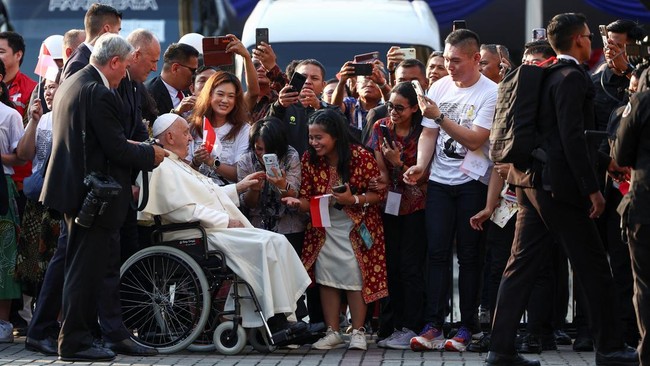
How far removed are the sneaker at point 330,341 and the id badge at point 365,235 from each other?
2.10 feet

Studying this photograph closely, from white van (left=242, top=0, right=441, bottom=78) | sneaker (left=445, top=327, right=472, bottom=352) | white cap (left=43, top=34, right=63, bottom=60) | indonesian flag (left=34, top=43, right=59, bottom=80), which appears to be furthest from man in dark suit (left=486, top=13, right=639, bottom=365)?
white van (left=242, top=0, right=441, bottom=78)

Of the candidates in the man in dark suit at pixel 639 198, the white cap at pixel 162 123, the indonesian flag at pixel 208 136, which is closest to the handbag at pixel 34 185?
the white cap at pixel 162 123

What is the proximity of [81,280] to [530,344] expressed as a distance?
3011 millimetres

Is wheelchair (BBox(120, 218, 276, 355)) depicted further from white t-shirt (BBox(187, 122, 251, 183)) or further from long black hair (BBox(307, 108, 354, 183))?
long black hair (BBox(307, 108, 354, 183))

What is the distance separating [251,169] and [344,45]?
5677mm

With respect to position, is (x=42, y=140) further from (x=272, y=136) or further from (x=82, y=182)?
(x=272, y=136)

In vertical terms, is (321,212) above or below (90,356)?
above

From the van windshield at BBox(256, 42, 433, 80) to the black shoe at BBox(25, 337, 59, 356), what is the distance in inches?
271

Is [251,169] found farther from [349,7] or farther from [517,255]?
[349,7]

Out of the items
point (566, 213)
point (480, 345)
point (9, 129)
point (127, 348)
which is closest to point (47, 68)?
point (9, 129)

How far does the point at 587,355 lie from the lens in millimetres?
9344

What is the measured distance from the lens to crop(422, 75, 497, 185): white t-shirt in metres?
9.68

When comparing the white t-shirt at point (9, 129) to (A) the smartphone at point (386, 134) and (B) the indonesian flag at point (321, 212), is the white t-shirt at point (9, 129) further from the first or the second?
(A) the smartphone at point (386, 134)

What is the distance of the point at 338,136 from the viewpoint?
9820 mm
